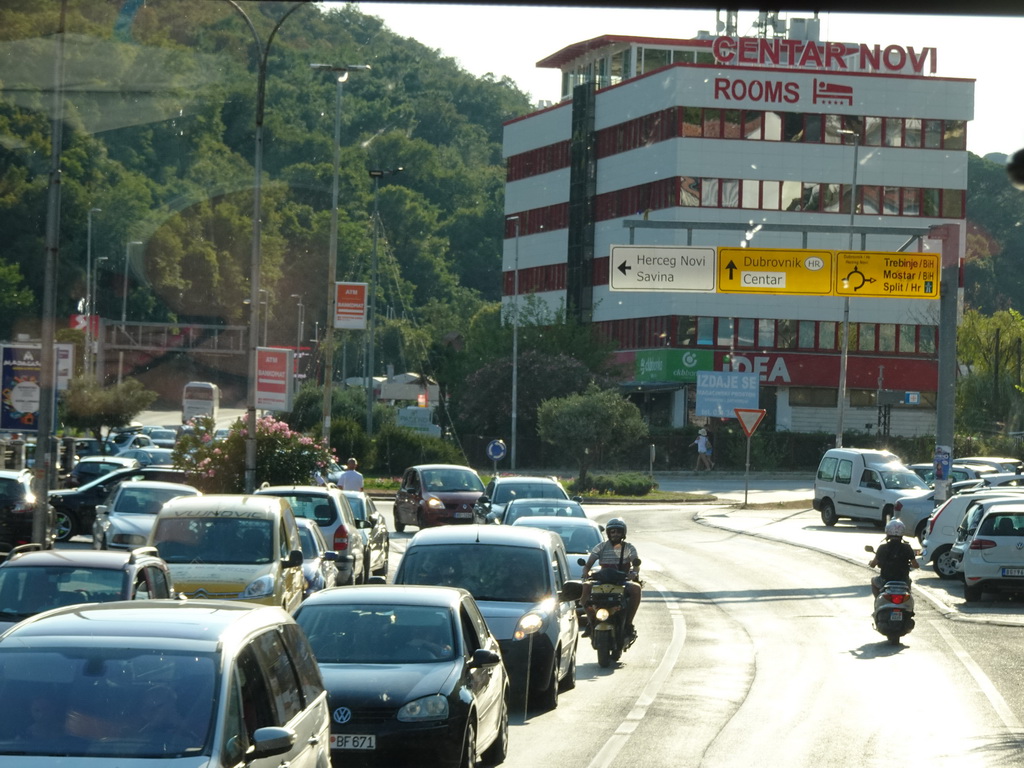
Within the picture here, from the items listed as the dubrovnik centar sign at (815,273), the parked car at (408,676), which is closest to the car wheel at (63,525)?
the dubrovnik centar sign at (815,273)

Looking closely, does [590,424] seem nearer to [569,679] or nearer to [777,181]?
[777,181]

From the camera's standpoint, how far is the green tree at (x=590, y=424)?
5850 cm

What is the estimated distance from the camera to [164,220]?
359 ft

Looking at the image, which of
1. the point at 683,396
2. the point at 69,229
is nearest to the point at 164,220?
the point at 69,229

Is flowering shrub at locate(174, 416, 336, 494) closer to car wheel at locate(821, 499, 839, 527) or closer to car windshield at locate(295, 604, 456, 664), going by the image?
car wheel at locate(821, 499, 839, 527)

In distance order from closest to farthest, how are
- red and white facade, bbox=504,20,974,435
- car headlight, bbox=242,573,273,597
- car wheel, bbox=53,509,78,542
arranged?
car headlight, bbox=242,573,273,597 → car wheel, bbox=53,509,78,542 → red and white facade, bbox=504,20,974,435

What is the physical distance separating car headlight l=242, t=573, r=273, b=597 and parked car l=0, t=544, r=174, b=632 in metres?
3.52

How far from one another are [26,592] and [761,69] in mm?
67053

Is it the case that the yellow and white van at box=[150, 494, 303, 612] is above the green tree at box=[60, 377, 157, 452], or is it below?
above

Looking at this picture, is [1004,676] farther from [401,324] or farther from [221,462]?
[401,324]

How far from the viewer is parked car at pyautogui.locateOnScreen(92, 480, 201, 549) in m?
23.3

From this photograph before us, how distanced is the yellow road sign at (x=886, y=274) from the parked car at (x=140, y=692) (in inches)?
1178

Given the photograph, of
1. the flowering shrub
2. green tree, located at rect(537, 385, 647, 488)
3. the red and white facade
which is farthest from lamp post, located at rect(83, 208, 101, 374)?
the flowering shrub

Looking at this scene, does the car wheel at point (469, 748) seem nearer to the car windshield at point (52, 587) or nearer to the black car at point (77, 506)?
the car windshield at point (52, 587)
